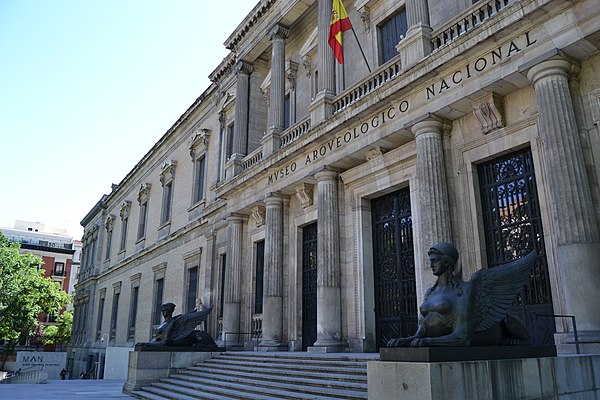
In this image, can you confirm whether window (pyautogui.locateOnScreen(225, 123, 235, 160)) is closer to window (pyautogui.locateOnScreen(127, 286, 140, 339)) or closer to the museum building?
the museum building

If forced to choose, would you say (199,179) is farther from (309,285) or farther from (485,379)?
(485,379)

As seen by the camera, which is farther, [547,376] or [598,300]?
[598,300]

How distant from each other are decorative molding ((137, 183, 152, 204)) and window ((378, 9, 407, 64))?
20.9 metres

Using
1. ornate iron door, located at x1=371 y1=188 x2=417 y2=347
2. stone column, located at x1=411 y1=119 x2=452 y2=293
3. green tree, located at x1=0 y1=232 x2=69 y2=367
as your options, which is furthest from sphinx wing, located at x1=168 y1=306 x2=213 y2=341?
green tree, located at x1=0 y1=232 x2=69 y2=367

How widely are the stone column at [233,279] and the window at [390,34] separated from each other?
304 inches

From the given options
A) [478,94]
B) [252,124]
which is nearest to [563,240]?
[478,94]

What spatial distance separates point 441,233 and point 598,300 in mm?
3041

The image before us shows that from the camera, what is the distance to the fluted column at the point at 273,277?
14242 millimetres

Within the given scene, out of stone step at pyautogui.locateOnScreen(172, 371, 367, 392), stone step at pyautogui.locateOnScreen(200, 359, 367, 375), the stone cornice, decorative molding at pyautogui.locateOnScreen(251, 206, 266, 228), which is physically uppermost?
the stone cornice

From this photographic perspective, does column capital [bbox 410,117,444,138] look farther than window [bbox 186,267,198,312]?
No

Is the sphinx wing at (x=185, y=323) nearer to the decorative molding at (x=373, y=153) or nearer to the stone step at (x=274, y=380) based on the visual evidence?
the stone step at (x=274, y=380)

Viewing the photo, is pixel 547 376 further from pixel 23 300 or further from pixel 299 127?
pixel 23 300

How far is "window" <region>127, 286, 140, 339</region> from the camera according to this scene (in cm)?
2891

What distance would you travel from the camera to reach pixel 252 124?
19016mm
